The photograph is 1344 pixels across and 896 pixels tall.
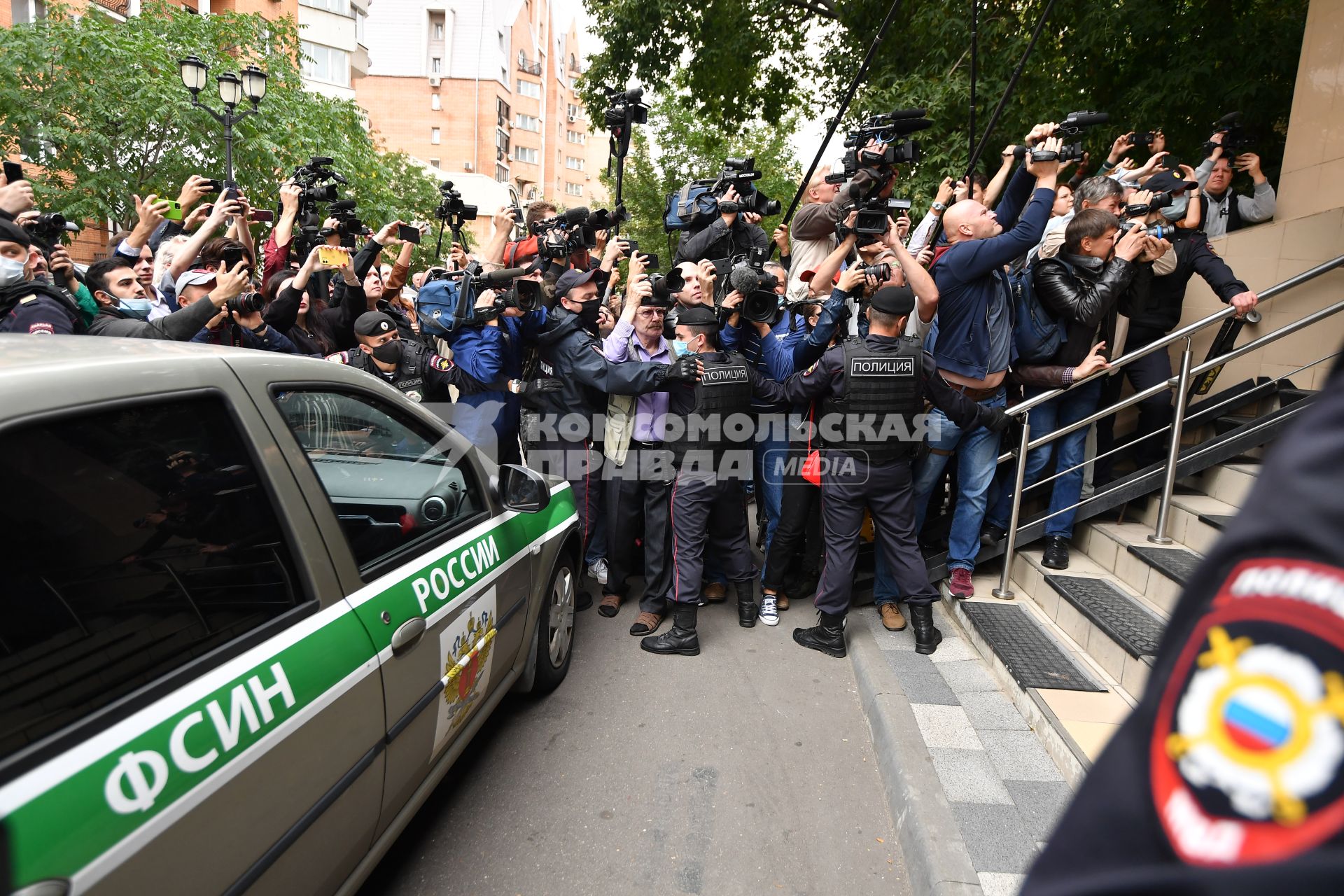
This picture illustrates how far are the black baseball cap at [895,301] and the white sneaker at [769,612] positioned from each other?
1.98 meters

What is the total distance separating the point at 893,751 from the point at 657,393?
252cm

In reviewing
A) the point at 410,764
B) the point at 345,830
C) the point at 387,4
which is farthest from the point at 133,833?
the point at 387,4

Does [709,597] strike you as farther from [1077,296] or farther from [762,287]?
[1077,296]

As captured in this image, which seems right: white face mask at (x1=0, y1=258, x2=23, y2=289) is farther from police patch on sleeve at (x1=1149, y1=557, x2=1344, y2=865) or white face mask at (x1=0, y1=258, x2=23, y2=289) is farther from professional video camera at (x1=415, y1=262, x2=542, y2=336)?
police patch on sleeve at (x1=1149, y1=557, x2=1344, y2=865)

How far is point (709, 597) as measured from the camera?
17.5ft

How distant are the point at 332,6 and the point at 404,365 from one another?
39.7m

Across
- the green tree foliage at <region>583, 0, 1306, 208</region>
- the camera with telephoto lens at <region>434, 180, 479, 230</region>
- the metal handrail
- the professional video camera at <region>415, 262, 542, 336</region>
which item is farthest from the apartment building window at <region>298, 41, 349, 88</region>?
the metal handrail

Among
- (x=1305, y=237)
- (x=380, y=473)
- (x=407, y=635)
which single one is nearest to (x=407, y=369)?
(x=380, y=473)

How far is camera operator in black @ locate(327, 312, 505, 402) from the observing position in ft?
16.1

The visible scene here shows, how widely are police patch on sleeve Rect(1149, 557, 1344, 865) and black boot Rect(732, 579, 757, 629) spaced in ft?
14.6

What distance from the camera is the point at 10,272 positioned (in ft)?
11.9

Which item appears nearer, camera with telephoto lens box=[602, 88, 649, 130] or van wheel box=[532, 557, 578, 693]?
van wheel box=[532, 557, 578, 693]

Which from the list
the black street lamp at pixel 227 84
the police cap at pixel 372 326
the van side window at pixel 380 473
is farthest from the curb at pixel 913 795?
the black street lamp at pixel 227 84

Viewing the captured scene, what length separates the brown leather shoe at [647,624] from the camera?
15.5 feet
